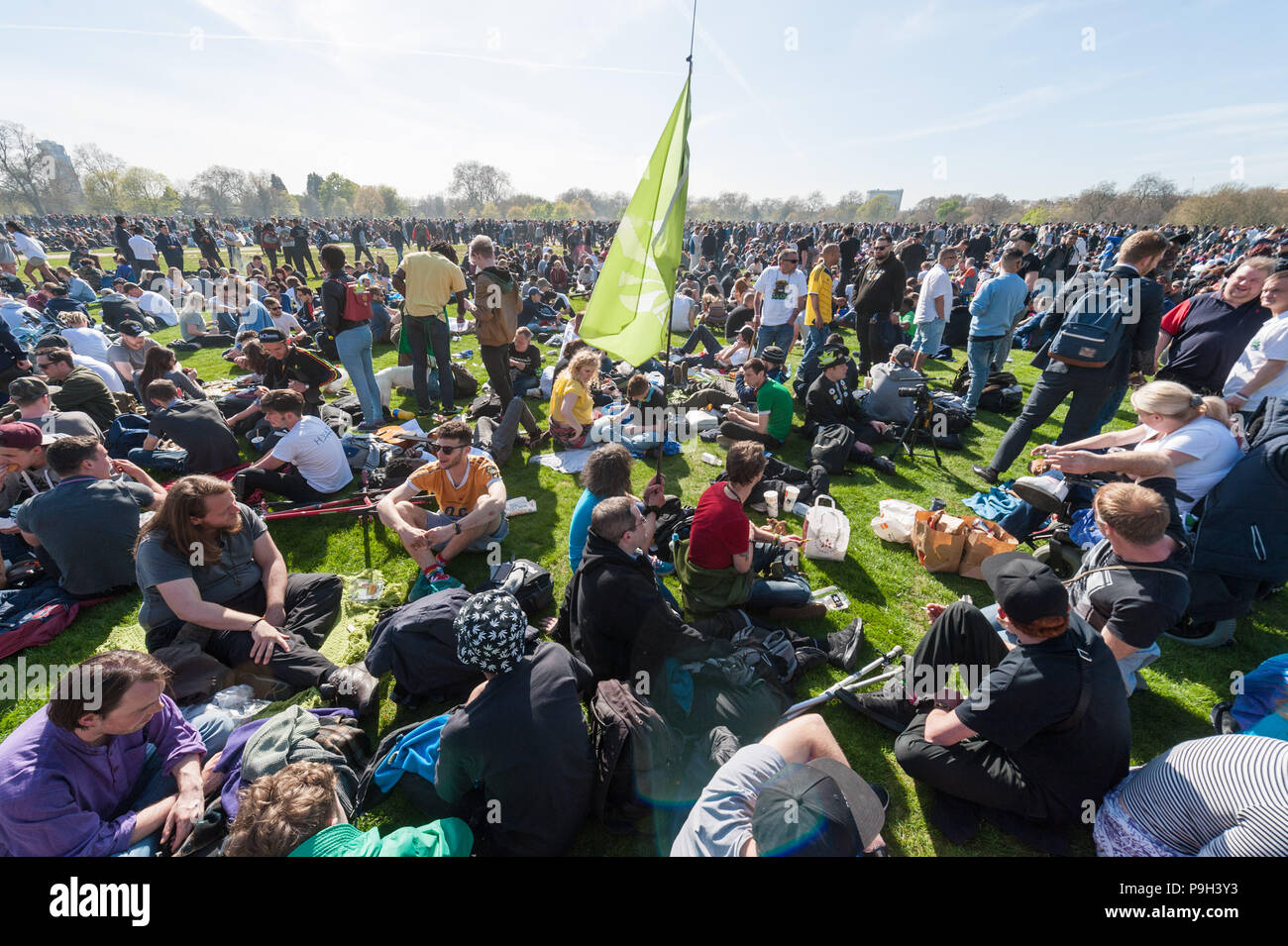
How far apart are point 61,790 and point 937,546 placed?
238 inches

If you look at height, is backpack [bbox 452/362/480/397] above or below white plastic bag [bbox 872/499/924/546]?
above

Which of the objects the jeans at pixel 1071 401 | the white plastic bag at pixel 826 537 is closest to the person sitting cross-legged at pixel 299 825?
the white plastic bag at pixel 826 537

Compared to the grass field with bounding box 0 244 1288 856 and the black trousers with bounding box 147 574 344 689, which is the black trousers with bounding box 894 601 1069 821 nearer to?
the grass field with bounding box 0 244 1288 856

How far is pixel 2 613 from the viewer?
406 centimetres

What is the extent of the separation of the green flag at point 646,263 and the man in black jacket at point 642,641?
4.35ft

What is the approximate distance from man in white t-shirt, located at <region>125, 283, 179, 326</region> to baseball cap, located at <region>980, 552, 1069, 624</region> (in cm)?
1854

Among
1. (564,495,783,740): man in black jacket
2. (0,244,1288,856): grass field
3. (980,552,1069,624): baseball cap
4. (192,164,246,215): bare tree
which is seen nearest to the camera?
(980,552,1069,624): baseball cap

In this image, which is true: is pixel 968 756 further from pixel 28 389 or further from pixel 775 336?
pixel 28 389

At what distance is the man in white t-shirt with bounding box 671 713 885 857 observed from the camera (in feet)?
6.50

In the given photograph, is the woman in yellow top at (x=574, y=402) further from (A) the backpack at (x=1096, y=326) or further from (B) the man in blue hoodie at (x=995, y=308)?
(B) the man in blue hoodie at (x=995, y=308)

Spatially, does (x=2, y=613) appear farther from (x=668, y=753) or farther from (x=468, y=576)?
(x=668, y=753)

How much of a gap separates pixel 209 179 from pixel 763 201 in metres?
117

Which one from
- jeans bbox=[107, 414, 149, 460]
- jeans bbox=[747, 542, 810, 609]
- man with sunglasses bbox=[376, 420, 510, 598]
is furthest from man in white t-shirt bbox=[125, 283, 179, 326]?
jeans bbox=[747, 542, 810, 609]
